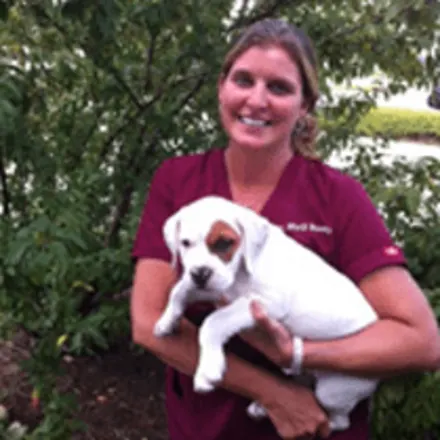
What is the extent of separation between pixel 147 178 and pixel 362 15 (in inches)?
42.5

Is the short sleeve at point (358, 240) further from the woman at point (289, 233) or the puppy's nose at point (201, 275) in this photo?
the puppy's nose at point (201, 275)

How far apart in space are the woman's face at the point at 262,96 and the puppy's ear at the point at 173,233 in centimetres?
20

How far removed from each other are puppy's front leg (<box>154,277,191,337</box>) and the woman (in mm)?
25

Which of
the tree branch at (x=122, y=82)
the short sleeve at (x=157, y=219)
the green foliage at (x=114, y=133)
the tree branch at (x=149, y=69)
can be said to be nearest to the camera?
the short sleeve at (x=157, y=219)

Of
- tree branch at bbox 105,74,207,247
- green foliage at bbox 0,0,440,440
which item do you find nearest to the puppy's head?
green foliage at bbox 0,0,440,440

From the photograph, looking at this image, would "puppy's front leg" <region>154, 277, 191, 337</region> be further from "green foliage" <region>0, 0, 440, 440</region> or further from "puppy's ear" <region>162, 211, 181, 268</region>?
"green foliage" <region>0, 0, 440, 440</region>

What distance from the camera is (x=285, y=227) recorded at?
4.32 ft

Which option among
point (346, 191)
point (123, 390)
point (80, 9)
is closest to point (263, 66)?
point (346, 191)

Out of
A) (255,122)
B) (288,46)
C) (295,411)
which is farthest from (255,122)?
(295,411)

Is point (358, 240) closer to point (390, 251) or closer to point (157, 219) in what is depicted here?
point (390, 251)

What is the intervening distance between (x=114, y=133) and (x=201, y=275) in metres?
1.77

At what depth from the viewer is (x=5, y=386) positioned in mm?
3469

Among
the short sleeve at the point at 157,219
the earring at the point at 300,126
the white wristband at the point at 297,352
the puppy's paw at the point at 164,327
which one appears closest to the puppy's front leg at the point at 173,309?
the puppy's paw at the point at 164,327

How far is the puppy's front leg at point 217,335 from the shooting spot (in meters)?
1.22
